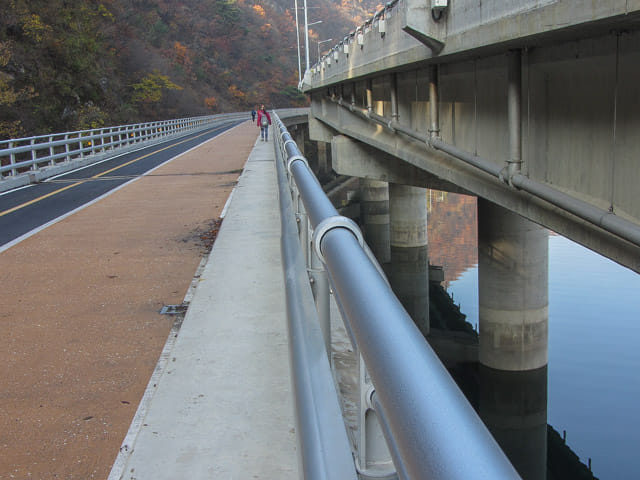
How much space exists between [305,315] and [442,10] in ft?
29.1

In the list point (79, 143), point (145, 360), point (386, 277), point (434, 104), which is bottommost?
point (386, 277)

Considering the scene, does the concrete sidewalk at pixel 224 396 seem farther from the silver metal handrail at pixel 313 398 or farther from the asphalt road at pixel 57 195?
the asphalt road at pixel 57 195

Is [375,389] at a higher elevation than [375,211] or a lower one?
higher

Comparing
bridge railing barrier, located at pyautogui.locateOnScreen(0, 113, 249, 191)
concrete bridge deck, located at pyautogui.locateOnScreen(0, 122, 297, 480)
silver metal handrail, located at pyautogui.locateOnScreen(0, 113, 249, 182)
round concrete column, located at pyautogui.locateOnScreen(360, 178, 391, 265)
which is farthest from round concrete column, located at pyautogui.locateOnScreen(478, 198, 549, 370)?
round concrete column, located at pyautogui.locateOnScreen(360, 178, 391, 265)

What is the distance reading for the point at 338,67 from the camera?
83.0ft

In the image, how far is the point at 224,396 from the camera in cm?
431

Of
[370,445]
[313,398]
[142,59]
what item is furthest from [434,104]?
[142,59]

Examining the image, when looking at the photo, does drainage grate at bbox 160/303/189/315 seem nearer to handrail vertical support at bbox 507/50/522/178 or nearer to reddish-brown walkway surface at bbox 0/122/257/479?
reddish-brown walkway surface at bbox 0/122/257/479

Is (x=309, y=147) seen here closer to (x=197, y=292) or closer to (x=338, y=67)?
(x=338, y=67)

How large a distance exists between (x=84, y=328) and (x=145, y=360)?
3.84 feet

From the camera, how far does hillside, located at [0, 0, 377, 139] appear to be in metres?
46.1

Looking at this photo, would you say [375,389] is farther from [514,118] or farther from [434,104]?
[434,104]

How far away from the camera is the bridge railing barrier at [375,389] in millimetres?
1081

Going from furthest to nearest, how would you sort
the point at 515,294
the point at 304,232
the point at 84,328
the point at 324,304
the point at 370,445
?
the point at 515,294, the point at 84,328, the point at 304,232, the point at 324,304, the point at 370,445
